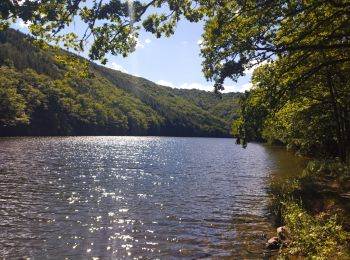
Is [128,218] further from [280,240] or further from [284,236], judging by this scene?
[284,236]

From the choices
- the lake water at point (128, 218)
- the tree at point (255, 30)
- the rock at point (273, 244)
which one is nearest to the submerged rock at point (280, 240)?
the rock at point (273, 244)

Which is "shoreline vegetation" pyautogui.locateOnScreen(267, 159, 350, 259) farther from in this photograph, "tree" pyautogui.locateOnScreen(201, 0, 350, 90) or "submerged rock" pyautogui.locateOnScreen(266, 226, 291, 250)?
"tree" pyautogui.locateOnScreen(201, 0, 350, 90)

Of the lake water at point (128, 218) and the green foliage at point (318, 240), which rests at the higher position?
the green foliage at point (318, 240)

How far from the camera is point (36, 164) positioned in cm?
5078

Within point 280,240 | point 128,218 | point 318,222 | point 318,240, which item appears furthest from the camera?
point 128,218

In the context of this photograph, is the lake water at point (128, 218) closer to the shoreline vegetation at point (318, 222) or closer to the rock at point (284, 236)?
the rock at point (284, 236)

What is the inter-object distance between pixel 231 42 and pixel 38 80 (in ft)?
620

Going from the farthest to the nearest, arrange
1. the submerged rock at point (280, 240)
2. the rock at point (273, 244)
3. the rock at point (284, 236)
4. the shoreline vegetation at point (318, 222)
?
the rock at point (273, 244) < the submerged rock at point (280, 240) < the rock at point (284, 236) < the shoreline vegetation at point (318, 222)

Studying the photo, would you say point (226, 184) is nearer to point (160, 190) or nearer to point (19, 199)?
point (160, 190)

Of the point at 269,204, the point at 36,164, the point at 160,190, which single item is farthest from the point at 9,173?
the point at 269,204

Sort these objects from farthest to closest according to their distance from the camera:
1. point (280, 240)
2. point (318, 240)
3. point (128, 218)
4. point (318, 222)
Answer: point (128, 218) → point (280, 240) → point (318, 222) → point (318, 240)

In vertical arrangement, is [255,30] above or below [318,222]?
above

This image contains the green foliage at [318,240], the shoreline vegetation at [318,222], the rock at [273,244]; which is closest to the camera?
the green foliage at [318,240]

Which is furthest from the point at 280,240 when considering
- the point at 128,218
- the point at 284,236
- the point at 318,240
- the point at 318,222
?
the point at 128,218
